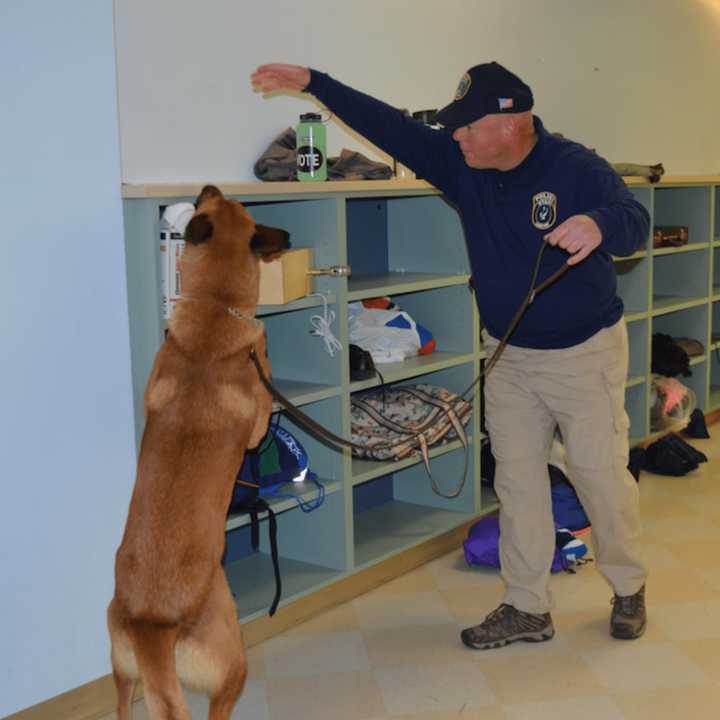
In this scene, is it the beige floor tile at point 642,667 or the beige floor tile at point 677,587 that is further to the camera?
the beige floor tile at point 677,587

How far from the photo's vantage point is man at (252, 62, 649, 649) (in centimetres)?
288

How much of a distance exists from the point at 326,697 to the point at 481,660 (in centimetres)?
50

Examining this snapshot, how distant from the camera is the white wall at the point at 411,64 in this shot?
10.00 ft

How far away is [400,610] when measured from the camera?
345 cm

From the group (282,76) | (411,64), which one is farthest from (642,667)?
(411,64)

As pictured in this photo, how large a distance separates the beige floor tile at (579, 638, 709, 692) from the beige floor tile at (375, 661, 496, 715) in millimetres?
349

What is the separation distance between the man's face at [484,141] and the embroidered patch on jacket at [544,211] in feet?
0.53

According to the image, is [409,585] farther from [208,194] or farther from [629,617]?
[208,194]

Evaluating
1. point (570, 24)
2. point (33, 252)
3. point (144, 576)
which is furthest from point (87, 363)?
point (570, 24)

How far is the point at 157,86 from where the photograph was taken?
3.03 meters

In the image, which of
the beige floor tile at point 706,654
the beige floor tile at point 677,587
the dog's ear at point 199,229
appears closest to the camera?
the dog's ear at point 199,229

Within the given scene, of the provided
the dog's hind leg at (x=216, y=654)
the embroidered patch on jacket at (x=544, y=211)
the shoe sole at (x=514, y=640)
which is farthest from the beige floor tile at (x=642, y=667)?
the embroidered patch on jacket at (x=544, y=211)

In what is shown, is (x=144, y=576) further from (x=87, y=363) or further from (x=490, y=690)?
(x=490, y=690)

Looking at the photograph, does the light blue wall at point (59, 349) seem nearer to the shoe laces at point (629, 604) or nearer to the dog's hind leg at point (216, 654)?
the dog's hind leg at point (216, 654)
